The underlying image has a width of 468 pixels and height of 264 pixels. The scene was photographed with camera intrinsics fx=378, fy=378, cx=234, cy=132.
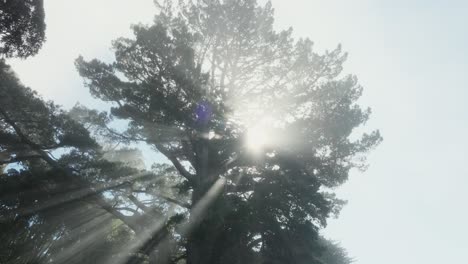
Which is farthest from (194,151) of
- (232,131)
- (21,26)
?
(21,26)

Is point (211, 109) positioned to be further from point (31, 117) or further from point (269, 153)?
point (31, 117)

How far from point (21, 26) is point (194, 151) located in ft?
27.7

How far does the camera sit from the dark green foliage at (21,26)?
1106cm

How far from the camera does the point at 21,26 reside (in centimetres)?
1155

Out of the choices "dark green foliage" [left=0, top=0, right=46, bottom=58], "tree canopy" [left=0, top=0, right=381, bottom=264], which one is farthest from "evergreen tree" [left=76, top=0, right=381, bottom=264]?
"dark green foliage" [left=0, top=0, right=46, bottom=58]

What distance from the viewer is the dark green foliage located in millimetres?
11062

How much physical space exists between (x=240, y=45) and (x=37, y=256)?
633 inches

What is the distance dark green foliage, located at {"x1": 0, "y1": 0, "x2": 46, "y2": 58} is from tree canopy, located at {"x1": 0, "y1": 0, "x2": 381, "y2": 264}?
2.39 metres

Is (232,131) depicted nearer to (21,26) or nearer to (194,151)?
(194,151)

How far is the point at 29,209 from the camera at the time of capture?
15.3 m

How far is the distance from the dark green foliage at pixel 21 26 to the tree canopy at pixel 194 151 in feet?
7.86

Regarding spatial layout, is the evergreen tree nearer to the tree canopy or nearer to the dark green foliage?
Result: the tree canopy

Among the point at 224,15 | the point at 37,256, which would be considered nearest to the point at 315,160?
the point at 224,15

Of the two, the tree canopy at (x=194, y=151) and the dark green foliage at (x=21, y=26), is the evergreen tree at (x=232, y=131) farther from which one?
the dark green foliage at (x=21, y=26)
